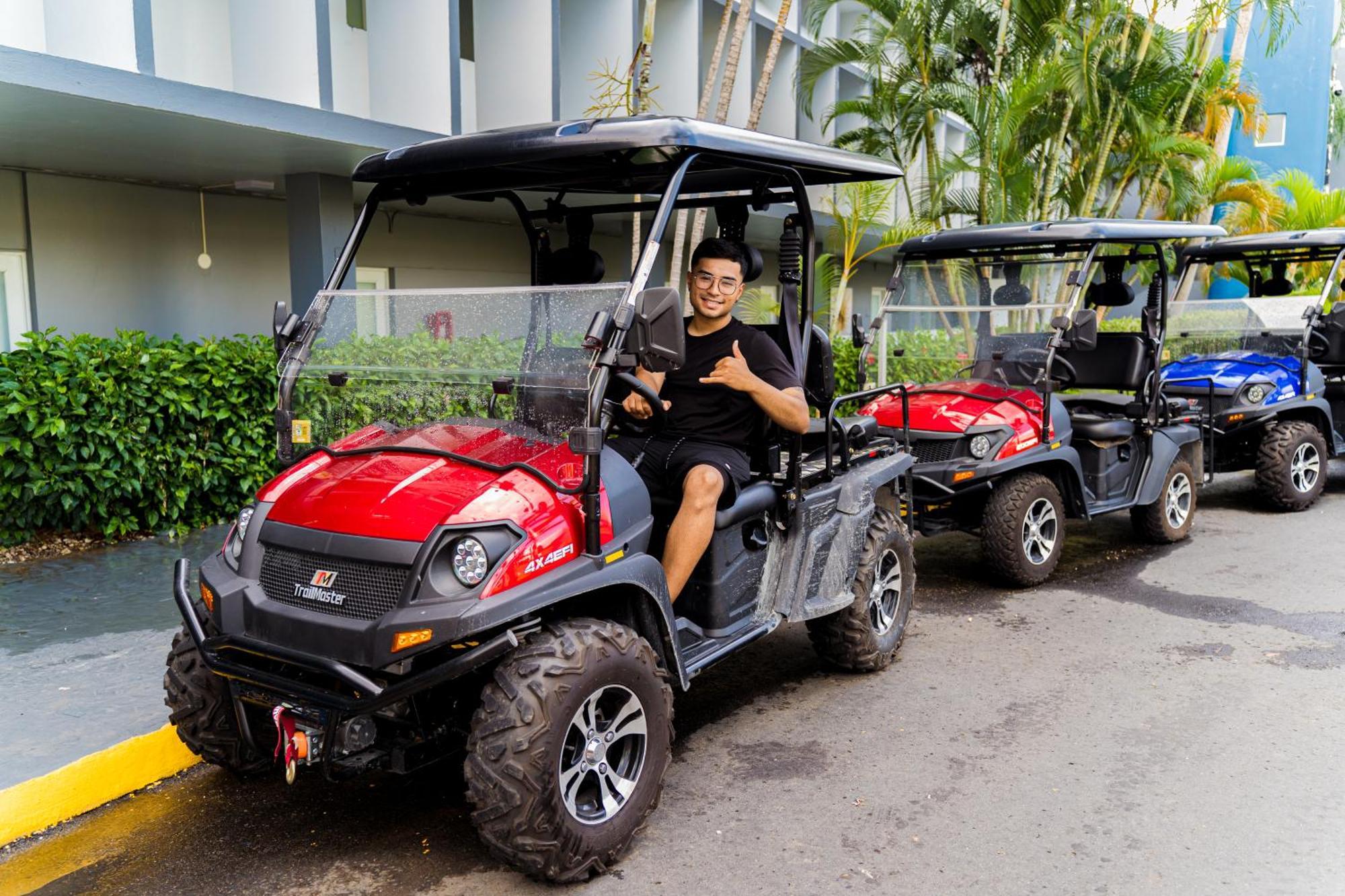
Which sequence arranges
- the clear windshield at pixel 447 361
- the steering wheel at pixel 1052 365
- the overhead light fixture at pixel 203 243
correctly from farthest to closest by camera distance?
the overhead light fixture at pixel 203 243, the steering wheel at pixel 1052 365, the clear windshield at pixel 447 361

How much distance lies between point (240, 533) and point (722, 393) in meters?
1.89

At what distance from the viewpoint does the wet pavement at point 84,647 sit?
14.0ft

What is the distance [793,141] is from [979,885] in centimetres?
270

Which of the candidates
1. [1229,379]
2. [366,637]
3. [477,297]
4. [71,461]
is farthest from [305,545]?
[1229,379]

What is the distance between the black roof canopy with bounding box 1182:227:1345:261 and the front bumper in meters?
8.25

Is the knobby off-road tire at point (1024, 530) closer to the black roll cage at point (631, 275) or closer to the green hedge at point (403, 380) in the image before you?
the black roll cage at point (631, 275)

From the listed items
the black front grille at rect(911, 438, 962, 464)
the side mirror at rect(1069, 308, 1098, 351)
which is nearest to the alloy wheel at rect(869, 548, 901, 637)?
the black front grille at rect(911, 438, 962, 464)

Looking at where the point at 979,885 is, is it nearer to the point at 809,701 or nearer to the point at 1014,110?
the point at 809,701

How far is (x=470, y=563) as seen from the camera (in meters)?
3.28

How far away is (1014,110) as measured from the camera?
11266 mm

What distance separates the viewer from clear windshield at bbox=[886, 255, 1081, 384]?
23.4ft

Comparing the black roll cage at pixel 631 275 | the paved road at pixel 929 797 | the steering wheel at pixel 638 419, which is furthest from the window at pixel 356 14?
the steering wheel at pixel 638 419

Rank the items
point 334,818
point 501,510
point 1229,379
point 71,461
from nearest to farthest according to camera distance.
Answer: point 501,510 < point 334,818 < point 71,461 < point 1229,379

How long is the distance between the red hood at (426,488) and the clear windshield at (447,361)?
6 cm
